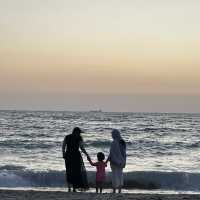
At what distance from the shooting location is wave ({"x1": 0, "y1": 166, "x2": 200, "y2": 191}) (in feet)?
62.6

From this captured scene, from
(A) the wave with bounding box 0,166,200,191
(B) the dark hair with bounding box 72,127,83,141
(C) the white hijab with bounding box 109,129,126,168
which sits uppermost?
(B) the dark hair with bounding box 72,127,83,141

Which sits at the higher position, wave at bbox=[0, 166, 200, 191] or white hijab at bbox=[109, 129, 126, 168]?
white hijab at bbox=[109, 129, 126, 168]

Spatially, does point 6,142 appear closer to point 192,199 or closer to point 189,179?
point 189,179

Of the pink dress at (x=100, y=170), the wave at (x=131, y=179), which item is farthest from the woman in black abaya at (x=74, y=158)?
the wave at (x=131, y=179)

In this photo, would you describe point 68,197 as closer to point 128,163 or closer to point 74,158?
point 74,158

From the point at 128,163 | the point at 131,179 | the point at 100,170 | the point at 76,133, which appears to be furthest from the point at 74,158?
the point at 128,163

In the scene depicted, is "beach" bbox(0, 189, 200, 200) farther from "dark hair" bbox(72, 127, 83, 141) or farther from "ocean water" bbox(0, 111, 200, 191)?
"ocean water" bbox(0, 111, 200, 191)

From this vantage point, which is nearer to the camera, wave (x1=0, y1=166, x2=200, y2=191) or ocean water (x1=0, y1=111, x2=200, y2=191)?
wave (x1=0, y1=166, x2=200, y2=191)

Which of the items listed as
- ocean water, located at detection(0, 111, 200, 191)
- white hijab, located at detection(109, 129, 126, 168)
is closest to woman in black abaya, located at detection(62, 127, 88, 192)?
white hijab, located at detection(109, 129, 126, 168)

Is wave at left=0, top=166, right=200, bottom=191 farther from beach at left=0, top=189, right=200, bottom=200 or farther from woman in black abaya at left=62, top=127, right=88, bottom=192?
beach at left=0, top=189, right=200, bottom=200

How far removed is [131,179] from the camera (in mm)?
20172

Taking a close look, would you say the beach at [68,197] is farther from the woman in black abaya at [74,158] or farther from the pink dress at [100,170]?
the pink dress at [100,170]

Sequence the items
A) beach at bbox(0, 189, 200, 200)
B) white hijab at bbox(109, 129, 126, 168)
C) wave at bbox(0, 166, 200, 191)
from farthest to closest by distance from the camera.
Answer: wave at bbox(0, 166, 200, 191) < white hijab at bbox(109, 129, 126, 168) < beach at bbox(0, 189, 200, 200)

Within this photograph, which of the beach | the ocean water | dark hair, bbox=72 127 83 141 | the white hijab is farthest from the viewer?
the ocean water
